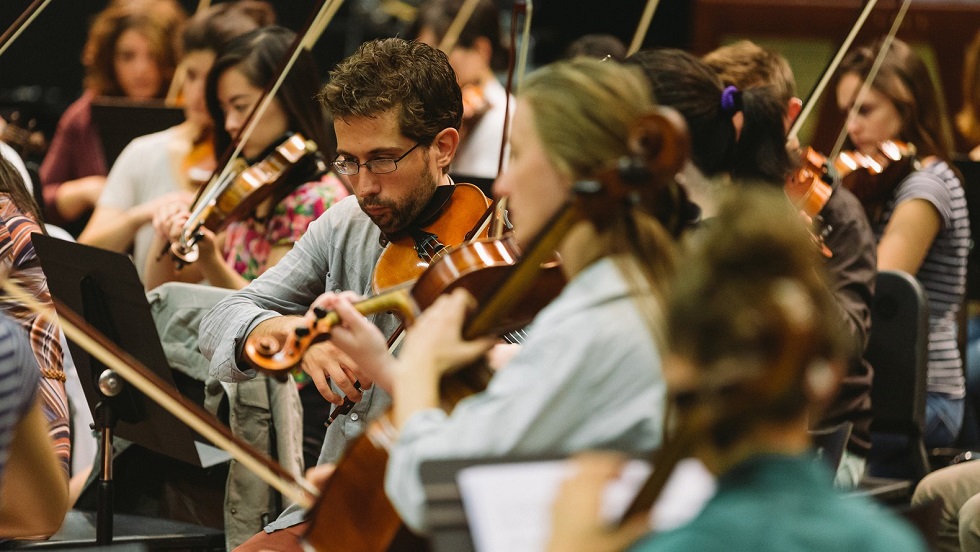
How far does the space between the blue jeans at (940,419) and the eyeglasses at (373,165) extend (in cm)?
163

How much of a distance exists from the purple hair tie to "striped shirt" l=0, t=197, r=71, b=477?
122 centimetres

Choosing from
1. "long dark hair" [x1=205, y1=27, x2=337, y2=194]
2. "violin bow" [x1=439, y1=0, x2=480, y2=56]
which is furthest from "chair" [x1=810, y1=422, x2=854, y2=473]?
"violin bow" [x1=439, y1=0, x2=480, y2=56]

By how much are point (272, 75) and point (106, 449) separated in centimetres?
107

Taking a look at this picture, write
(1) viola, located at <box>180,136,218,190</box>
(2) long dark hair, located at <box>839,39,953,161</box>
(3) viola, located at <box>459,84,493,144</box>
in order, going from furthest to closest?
(3) viola, located at <box>459,84,493,144</box> → (1) viola, located at <box>180,136,218,190</box> → (2) long dark hair, located at <box>839,39,953,161</box>

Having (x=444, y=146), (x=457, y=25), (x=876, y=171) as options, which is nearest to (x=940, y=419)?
(x=876, y=171)

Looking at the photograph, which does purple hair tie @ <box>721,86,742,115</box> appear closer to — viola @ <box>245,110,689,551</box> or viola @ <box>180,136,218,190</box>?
viola @ <box>245,110,689,551</box>

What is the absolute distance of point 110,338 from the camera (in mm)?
2229

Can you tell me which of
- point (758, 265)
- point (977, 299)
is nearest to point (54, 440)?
point (758, 265)

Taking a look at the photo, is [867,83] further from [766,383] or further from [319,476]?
A: [766,383]

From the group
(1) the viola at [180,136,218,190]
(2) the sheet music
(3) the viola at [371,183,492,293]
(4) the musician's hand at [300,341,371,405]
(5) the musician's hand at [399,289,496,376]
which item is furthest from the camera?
(1) the viola at [180,136,218,190]

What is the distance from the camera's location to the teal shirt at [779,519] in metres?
1.05

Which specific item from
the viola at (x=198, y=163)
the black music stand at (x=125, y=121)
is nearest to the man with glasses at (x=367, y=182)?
the viola at (x=198, y=163)

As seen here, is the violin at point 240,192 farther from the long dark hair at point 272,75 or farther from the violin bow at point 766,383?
the violin bow at point 766,383

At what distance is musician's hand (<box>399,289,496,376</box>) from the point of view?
4.67 feet
